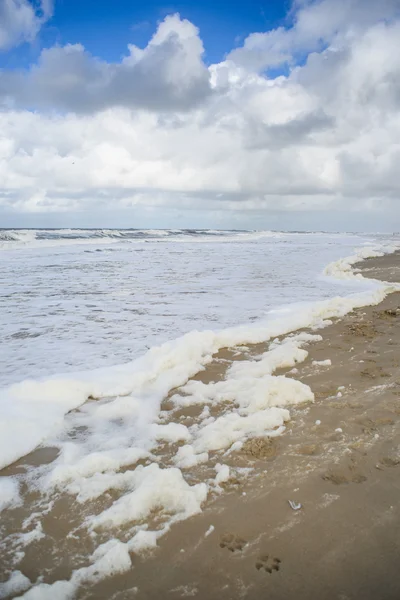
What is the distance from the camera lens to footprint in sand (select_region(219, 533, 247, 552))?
1882 mm

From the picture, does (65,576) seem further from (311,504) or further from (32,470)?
(311,504)

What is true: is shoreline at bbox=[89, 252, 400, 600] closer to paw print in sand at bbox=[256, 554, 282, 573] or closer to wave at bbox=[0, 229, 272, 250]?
paw print in sand at bbox=[256, 554, 282, 573]

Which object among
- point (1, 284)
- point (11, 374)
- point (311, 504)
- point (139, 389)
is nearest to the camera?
point (311, 504)

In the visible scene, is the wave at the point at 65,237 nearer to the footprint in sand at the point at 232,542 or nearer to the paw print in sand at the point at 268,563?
the footprint in sand at the point at 232,542

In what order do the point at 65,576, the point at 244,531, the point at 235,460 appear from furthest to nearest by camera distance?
the point at 235,460 → the point at 244,531 → the point at 65,576

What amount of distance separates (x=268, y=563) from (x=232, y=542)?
0.66 ft

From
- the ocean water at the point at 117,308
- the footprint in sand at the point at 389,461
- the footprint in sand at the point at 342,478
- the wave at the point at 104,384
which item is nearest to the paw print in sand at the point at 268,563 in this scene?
the footprint in sand at the point at 342,478

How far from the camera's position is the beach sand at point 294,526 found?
1696 mm

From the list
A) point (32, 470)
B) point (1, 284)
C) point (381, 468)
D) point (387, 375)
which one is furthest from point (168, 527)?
point (1, 284)

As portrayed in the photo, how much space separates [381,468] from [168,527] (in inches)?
55.2

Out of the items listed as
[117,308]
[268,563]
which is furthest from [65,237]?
[268,563]

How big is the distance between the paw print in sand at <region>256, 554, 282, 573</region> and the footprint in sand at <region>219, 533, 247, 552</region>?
0.36ft

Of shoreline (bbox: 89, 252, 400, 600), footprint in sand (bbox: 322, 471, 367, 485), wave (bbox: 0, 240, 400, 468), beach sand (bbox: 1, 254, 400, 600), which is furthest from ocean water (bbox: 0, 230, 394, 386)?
footprint in sand (bbox: 322, 471, 367, 485)

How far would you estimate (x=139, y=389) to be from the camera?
3.94m
